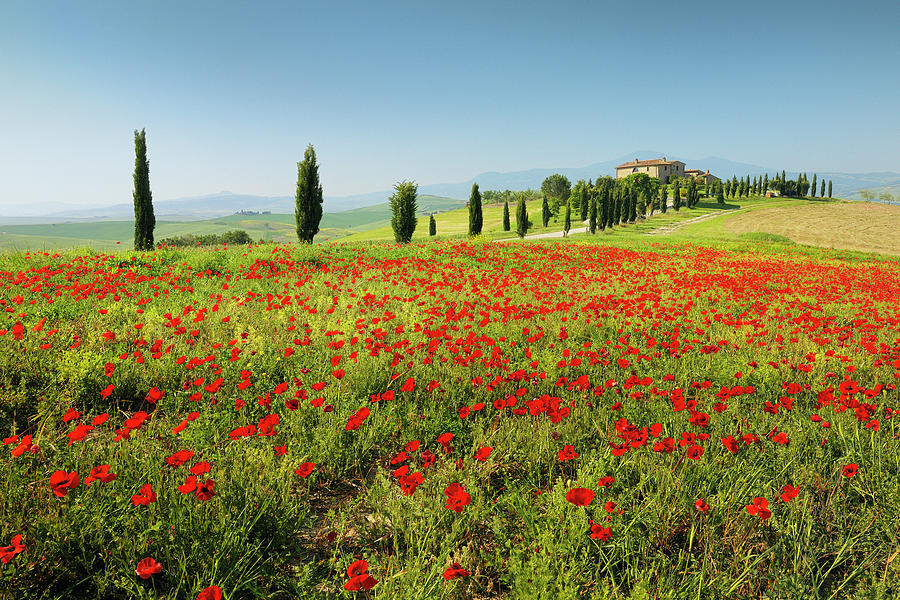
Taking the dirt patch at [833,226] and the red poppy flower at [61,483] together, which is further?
the dirt patch at [833,226]

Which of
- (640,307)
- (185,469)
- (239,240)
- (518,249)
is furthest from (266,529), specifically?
(239,240)

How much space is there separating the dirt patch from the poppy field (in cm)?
4834

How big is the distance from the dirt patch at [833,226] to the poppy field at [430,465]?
48.3 metres

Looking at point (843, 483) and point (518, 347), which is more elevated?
point (518, 347)

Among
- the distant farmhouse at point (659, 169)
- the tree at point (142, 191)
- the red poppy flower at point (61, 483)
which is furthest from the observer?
the distant farmhouse at point (659, 169)

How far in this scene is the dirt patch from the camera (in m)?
42.0

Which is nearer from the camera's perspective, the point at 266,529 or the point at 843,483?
the point at 266,529

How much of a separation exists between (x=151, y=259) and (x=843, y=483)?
1446 cm

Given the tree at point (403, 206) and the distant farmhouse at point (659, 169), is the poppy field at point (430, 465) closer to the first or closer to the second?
the tree at point (403, 206)

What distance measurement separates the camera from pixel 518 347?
5543mm

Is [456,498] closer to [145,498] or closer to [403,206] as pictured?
[145,498]

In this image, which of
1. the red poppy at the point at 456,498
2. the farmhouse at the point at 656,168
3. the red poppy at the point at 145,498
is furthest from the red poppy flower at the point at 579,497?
the farmhouse at the point at 656,168

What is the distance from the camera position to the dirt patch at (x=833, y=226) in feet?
138

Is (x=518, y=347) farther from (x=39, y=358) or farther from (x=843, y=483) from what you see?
(x=39, y=358)
